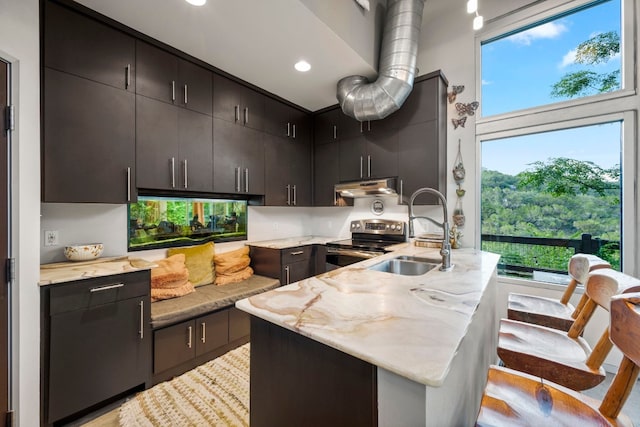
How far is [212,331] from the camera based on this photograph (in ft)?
7.47

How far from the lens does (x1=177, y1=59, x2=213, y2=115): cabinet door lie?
2.36 metres

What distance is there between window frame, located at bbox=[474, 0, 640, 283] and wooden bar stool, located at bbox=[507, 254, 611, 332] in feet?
2.65

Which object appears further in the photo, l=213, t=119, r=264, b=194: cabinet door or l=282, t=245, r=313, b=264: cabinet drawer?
l=282, t=245, r=313, b=264: cabinet drawer

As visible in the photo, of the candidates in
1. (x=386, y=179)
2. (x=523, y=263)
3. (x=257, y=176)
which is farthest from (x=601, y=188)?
(x=257, y=176)

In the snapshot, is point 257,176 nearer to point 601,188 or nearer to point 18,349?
point 18,349

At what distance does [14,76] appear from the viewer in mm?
1396

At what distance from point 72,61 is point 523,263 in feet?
13.2

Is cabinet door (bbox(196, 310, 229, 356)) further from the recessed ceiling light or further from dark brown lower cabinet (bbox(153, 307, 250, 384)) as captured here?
the recessed ceiling light

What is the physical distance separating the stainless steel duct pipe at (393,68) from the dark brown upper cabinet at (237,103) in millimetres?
966

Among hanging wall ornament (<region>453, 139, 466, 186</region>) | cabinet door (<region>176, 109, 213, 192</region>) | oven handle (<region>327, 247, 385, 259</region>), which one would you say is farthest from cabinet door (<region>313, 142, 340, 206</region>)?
cabinet door (<region>176, 109, 213, 192</region>)

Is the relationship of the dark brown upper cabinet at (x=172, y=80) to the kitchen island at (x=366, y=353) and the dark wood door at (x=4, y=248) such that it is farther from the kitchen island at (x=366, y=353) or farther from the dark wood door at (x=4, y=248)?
the kitchen island at (x=366, y=353)

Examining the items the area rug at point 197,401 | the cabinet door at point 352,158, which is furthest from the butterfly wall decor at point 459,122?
the area rug at point 197,401

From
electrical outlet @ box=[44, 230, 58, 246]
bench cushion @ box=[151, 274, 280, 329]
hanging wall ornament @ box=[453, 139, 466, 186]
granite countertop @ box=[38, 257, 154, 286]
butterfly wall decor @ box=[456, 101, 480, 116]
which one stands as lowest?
bench cushion @ box=[151, 274, 280, 329]

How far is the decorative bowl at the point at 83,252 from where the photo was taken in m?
1.93
